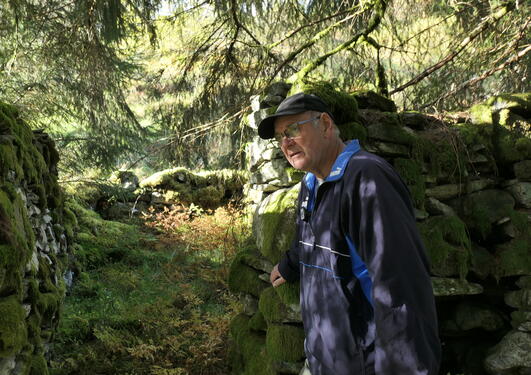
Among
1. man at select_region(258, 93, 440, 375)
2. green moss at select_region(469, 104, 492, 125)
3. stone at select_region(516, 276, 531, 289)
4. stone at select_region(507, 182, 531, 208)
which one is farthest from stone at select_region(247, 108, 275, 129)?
stone at select_region(516, 276, 531, 289)

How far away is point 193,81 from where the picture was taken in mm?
7090

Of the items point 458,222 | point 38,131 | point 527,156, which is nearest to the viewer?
point 458,222

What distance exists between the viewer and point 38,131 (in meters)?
5.14

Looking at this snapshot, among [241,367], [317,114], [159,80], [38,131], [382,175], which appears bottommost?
[241,367]

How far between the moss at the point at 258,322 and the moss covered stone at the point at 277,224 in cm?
66

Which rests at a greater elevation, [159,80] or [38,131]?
[159,80]

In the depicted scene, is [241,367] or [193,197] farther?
[193,197]

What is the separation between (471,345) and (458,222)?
51.1 inches

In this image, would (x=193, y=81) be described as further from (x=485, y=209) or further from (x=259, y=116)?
(x=485, y=209)

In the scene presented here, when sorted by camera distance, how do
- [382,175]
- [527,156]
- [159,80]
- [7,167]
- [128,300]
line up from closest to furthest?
[382,175] < [7,167] < [527,156] < [128,300] < [159,80]

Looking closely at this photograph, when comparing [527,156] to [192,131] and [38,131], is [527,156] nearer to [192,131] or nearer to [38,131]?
[192,131]

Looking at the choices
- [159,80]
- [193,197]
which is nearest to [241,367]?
[159,80]

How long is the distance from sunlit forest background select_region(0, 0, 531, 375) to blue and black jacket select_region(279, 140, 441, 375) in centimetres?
272

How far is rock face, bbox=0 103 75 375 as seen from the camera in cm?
274
